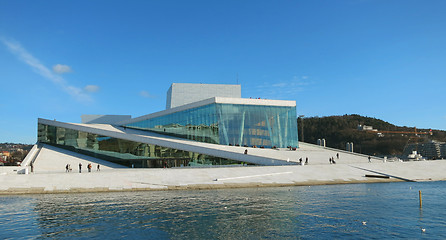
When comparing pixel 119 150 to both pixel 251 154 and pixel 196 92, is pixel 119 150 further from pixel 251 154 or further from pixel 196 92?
pixel 196 92

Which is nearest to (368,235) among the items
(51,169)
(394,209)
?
(394,209)

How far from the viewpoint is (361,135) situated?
334 feet

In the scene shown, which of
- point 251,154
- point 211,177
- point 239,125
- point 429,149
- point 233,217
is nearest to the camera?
point 233,217

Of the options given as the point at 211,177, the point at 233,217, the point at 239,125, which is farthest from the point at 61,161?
the point at 233,217

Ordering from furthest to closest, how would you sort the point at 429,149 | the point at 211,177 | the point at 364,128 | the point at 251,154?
1. the point at 364,128
2. the point at 429,149
3. the point at 251,154
4. the point at 211,177

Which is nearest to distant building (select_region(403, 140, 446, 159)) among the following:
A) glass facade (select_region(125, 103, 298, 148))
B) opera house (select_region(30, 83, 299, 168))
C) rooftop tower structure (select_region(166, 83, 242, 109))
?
rooftop tower structure (select_region(166, 83, 242, 109))

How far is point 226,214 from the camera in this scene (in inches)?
526

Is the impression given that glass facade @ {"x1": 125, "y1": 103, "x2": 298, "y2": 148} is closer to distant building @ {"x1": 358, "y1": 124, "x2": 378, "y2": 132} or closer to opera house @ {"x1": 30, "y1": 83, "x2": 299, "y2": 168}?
opera house @ {"x1": 30, "y1": 83, "x2": 299, "y2": 168}

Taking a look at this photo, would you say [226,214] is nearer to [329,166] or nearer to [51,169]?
[329,166]

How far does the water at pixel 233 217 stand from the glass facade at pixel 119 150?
57.2ft

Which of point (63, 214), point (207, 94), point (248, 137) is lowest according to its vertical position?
point (63, 214)

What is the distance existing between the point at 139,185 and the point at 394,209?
1527 cm

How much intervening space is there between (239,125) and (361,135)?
73629 millimetres

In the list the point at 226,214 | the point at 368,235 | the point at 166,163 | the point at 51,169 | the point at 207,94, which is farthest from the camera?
the point at 207,94
